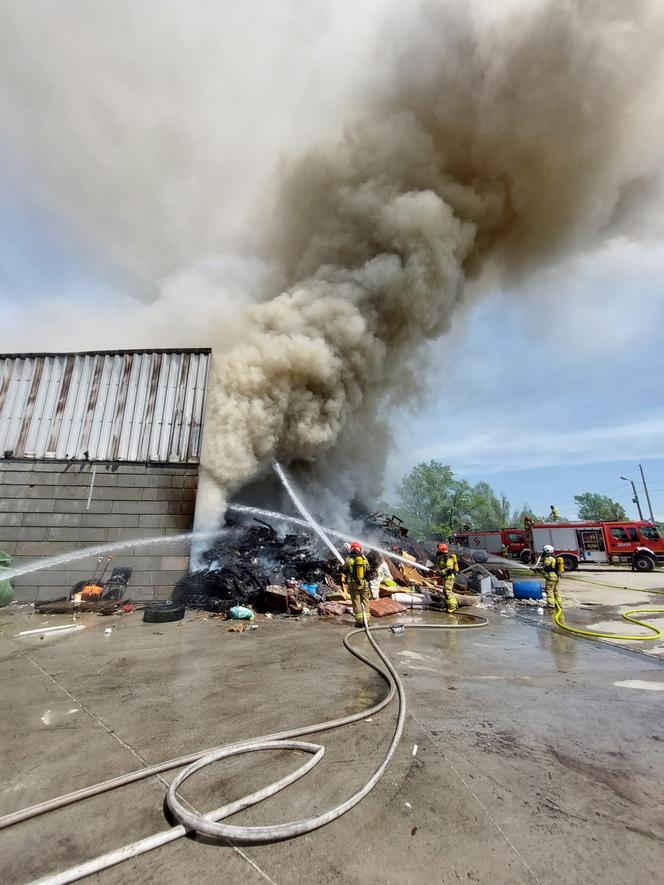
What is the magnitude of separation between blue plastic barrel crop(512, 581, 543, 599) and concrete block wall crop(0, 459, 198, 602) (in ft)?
27.7

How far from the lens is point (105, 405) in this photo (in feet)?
33.0

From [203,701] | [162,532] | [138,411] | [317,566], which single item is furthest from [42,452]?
[203,701]

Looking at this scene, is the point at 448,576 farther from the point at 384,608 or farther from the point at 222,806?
the point at 222,806

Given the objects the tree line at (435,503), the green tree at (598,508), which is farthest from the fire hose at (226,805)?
the green tree at (598,508)

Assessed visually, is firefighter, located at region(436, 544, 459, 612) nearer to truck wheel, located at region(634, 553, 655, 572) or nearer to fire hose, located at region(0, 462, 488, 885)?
fire hose, located at region(0, 462, 488, 885)

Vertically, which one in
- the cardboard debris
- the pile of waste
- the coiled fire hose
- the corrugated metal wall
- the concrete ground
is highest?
the corrugated metal wall

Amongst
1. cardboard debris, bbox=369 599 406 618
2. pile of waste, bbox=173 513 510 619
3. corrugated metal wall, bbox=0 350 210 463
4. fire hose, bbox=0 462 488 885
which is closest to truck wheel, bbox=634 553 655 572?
pile of waste, bbox=173 513 510 619

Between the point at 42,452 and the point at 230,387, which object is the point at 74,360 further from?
the point at 230,387

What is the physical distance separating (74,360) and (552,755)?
12.0 metres

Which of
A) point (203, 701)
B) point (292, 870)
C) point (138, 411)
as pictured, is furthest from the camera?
point (138, 411)

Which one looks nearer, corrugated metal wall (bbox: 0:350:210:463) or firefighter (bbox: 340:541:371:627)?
firefighter (bbox: 340:541:371:627)

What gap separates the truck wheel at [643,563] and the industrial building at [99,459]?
20.6m

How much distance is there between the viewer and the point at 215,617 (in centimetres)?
788

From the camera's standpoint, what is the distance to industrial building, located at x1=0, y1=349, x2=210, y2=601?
359 inches
